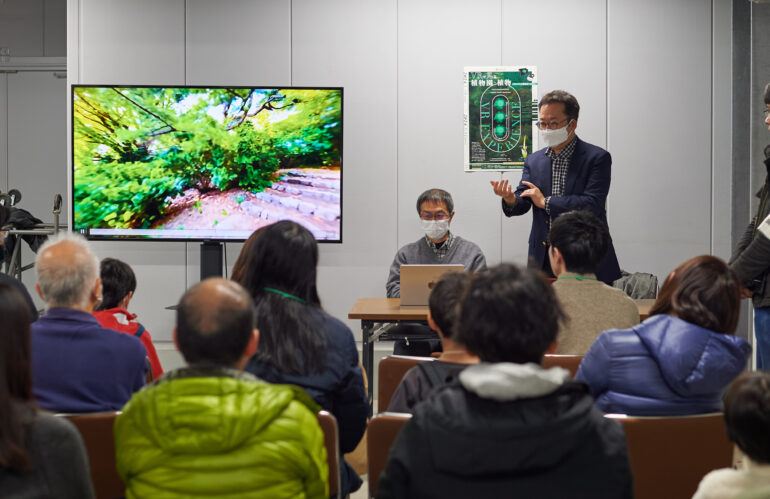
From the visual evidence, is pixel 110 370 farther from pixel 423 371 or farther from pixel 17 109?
pixel 17 109

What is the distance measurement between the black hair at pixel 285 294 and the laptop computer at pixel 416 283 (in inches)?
68.6

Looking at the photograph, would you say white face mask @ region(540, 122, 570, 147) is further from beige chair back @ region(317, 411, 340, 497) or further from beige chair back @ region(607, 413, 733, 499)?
beige chair back @ region(317, 411, 340, 497)

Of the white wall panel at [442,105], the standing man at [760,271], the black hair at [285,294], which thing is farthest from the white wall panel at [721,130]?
the black hair at [285,294]

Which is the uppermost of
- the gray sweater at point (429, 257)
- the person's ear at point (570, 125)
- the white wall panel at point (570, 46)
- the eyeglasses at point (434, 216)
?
the white wall panel at point (570, 46)

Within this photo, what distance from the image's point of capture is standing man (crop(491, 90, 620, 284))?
14.5 ft

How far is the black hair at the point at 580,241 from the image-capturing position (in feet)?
9.46

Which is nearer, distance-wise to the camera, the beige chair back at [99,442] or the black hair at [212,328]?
the black hair at [212,328]

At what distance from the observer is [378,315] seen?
385 centimetres

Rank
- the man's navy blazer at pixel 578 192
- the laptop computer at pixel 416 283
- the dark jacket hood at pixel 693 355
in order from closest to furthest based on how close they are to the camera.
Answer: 1. the dark jacket hood at pixel 693 355
2. the laptop computer at pixel 416 283
3. the man's navy blazer at pixel 578 192

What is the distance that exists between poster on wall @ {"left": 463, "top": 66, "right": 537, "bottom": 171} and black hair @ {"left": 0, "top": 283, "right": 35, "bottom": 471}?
175 inches

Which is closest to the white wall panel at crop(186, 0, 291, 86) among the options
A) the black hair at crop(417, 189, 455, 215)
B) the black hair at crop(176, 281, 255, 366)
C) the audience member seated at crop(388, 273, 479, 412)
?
the black hair at crop(417, 189, 455, 215)

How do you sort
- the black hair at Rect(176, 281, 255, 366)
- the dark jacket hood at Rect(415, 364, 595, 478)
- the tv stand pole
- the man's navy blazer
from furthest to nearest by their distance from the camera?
the tv stand pole
the man's navy blazer
the black hair at Rect(176, 281, 255, 366)
the dark jacket hood at Rect(415, 364, 595, 478)

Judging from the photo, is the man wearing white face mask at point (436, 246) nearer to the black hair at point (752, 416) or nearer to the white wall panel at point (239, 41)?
the white wall panel at point (239, 41)

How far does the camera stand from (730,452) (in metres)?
1.96
